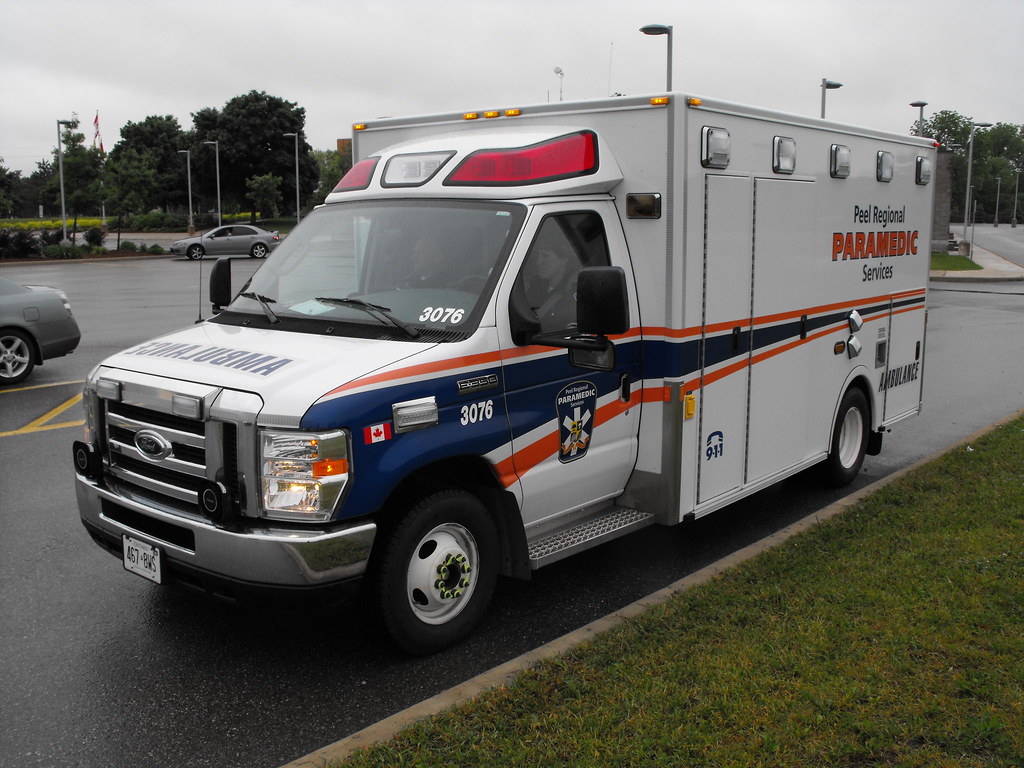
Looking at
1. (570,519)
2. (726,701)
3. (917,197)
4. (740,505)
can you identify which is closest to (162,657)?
(570,519)

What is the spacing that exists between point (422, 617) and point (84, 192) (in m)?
48.1

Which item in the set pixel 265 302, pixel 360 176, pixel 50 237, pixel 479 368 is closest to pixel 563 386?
pixel 479 368

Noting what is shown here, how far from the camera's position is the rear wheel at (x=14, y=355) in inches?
448

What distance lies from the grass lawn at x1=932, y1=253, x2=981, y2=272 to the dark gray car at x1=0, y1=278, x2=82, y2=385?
3270 cm

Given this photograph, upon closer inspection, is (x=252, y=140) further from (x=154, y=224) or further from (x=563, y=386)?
(x=563, y=386)

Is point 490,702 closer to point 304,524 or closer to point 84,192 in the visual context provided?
point 304,524

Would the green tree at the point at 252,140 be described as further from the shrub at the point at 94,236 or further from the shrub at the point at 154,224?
the shrub at the point at 94,236

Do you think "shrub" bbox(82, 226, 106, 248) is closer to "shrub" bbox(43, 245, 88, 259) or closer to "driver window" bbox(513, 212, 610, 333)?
"shrub" bbox(43, 245, 88, 259)

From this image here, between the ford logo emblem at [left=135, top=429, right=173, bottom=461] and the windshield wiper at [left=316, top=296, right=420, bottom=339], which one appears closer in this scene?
the ford logo emblem at [left=135, top=429, right=173, bottom=461]

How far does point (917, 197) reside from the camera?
320 inches

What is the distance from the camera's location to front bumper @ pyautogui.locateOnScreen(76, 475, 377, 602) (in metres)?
3.99

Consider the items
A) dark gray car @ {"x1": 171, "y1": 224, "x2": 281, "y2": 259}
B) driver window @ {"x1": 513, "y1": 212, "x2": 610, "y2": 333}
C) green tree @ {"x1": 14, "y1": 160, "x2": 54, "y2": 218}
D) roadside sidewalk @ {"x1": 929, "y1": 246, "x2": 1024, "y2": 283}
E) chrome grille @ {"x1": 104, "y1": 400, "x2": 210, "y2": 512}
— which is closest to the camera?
chrome grille @ {"x1": 104, "y1": 400, "x2": 210, "y2": 512}

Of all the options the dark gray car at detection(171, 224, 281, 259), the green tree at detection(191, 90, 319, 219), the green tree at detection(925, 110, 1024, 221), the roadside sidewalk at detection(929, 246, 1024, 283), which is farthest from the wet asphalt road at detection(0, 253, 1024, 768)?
the green tree at detection(925, 110, 1024, 221)

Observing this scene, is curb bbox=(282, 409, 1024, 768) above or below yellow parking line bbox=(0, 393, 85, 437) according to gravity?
below
